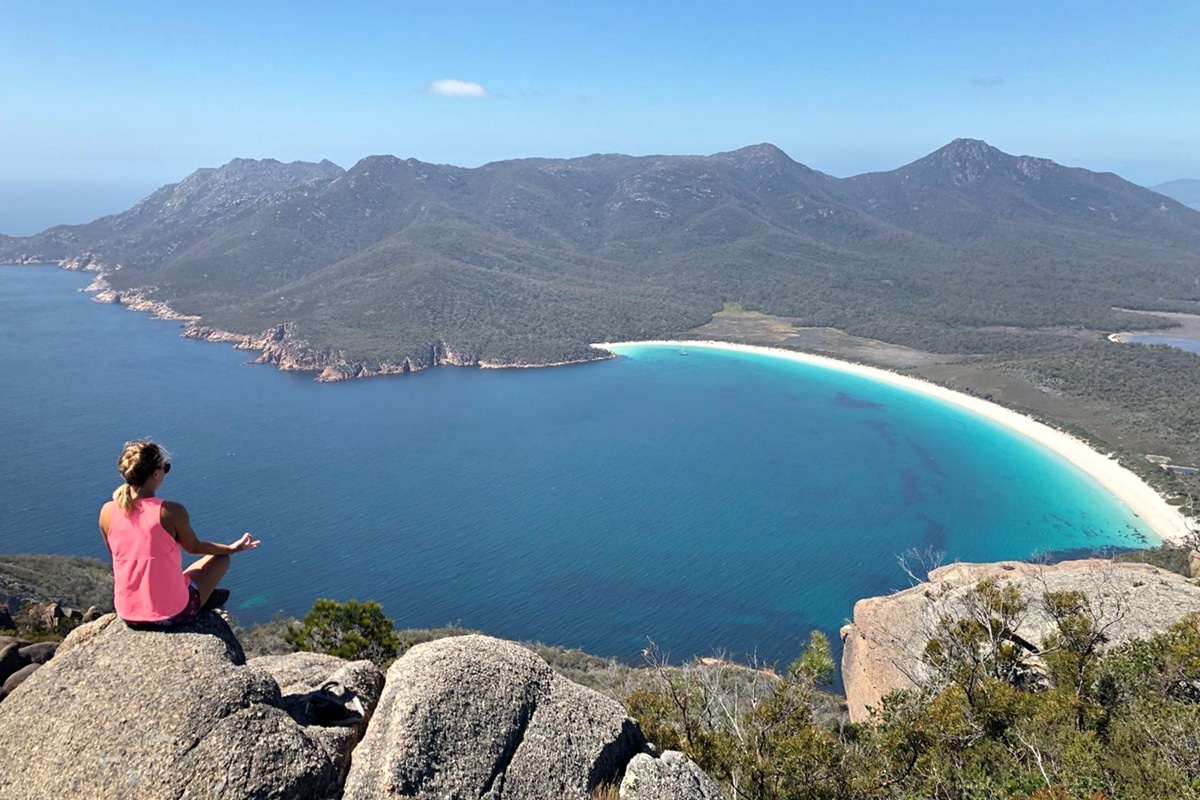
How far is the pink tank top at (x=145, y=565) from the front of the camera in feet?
21.9

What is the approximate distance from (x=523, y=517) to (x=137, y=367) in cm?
7990

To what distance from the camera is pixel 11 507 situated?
5534 cm

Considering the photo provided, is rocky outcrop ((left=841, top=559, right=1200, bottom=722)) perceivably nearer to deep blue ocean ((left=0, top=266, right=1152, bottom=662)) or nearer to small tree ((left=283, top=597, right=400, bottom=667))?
small tree ((left=283, top=597, right=400, bottom=667))

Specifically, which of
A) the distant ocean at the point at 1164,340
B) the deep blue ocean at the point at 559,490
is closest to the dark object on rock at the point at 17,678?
the deep blue ocean at the point at 559,490

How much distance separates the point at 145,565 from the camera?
22.5 ft

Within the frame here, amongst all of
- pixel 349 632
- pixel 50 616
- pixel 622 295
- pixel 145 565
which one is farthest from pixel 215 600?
pixel 622 295

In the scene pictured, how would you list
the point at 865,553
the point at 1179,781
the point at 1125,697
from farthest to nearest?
the point at 865,553
the point at 1125,697
the point at 1179,781

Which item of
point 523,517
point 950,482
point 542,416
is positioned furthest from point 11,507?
point 950,482

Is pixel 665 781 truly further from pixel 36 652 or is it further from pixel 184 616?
pixel 36 652

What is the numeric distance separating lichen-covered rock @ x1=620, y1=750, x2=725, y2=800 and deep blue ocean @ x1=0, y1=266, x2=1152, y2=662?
1311 inches

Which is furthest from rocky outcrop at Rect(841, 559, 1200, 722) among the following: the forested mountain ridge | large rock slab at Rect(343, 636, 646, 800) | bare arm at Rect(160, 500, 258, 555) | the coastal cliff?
the forested mountain ridge

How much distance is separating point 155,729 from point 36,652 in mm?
6508

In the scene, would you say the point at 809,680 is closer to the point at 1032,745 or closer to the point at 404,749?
the point at 1032,745

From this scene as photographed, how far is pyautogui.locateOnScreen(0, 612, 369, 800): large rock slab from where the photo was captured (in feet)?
19.8
